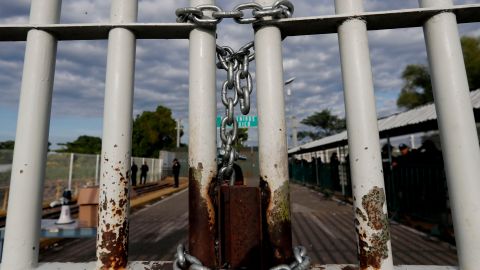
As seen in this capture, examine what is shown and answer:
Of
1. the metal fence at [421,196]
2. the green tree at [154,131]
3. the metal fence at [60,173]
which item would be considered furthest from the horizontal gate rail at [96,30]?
the green tree at [154,131]

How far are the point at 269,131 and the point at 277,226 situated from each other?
1.11 feet

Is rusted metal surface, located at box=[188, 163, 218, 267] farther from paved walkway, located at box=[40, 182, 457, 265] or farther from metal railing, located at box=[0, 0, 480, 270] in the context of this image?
paved walkway, located at box=[40, 182, 457, 265]

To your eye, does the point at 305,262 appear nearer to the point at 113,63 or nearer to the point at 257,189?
the point at 257,189

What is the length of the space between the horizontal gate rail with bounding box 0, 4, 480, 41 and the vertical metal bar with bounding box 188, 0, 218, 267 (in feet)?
0.79

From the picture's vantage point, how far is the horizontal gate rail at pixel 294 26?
113cm

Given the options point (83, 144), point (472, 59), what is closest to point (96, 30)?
point (472, 59)

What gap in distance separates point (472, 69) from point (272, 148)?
108ft

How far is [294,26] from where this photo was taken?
117cm

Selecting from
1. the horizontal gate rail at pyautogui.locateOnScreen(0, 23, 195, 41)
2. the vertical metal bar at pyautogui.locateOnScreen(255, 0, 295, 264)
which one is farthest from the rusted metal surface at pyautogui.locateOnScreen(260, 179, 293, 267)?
the horizontal gate rail at pyautogui.locateOnScreen(0, 23, 195, 41)

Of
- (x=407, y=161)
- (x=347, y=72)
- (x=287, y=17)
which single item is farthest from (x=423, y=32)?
(x=407, y=161)

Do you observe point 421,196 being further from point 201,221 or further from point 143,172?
point 143,172

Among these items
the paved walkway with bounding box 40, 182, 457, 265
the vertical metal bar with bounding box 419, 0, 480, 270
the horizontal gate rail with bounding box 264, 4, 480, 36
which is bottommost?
the paved walkway with bounding box 40, 182, 457, 265

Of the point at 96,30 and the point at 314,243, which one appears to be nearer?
the point at 96,30

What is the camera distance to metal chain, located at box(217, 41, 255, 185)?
1.13 metres
